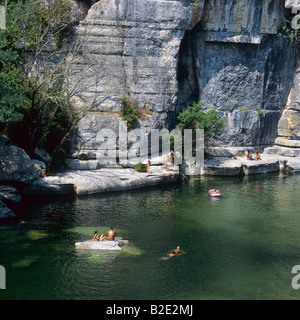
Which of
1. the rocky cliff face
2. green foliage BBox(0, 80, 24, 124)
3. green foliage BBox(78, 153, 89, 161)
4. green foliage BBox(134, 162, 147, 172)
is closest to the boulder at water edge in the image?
green foliage BBox(0, 80, 24, 124)

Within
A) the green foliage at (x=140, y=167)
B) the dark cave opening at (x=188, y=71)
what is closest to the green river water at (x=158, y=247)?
the green foliage at (x=140, y=167)

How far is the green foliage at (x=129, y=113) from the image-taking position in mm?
40250

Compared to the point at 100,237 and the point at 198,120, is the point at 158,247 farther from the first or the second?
the point at 198,120

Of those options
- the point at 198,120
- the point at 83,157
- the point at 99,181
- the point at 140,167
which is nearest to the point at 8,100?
the point at 99,181

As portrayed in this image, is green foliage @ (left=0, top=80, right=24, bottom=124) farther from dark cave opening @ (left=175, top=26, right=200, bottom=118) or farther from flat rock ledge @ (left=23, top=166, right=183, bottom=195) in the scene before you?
dark cave opening @ (left=175, top=26, right=200, bottom=118)

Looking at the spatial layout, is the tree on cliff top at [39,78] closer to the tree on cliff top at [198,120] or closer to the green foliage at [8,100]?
the green foliage at [8,100]

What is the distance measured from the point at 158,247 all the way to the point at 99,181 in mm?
12469

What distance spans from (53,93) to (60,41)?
801 centimetres

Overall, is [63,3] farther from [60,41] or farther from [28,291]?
[28,291]

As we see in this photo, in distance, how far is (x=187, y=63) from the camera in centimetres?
4678

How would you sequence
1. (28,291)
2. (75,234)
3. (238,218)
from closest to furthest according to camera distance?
1. (28,291)
2. (75,234)
3. (238,218)

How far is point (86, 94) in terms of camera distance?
41.4 metres

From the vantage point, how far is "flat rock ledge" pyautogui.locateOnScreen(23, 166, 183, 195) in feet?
107

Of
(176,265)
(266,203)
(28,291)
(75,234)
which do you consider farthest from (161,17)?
(28,291)
